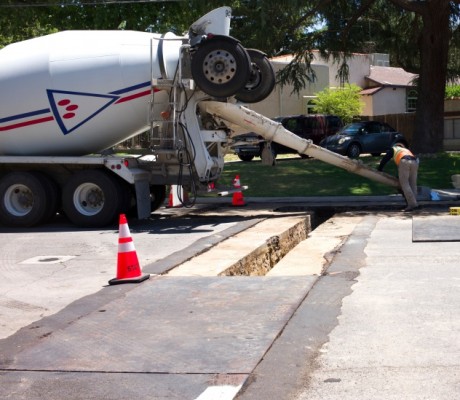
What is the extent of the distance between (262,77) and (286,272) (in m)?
6.16

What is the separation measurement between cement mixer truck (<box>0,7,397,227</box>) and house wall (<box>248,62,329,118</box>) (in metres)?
29.6

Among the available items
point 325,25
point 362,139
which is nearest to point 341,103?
point 362,139

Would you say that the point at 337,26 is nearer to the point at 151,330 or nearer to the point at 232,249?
the point at 232,249

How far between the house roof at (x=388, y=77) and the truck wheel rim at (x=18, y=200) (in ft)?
129

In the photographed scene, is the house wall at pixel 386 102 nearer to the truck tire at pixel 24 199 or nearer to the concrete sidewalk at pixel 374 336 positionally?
the truck tire at pixel 24 199

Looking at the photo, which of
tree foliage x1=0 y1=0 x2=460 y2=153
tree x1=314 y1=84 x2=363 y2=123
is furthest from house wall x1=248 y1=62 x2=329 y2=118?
tree foliage x1=0 y1=0 x2=460 y2=153

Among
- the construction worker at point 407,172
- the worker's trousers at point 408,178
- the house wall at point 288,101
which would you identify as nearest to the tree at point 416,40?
the construction worker at point 407,172

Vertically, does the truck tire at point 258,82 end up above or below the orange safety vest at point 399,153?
above

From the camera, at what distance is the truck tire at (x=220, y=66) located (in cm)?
1487

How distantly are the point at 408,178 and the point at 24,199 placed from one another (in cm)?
771

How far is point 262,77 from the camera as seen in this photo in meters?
16.1

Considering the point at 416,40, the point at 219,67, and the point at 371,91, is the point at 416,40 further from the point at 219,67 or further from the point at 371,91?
the point at 371,91

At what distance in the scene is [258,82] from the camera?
16.1 m

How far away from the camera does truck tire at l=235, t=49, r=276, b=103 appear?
16.1 m
